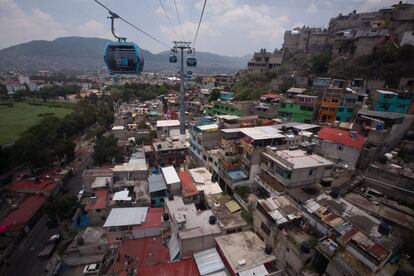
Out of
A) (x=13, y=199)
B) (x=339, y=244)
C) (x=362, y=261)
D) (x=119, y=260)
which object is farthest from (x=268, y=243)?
(x=13, y=199)

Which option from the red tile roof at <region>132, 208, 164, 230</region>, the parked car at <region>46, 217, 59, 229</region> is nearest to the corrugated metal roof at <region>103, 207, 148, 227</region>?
the red tile roof at <region>132, 208, 164, 230</region>

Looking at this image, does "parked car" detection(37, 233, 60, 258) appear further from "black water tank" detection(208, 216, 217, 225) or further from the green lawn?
the green lawn

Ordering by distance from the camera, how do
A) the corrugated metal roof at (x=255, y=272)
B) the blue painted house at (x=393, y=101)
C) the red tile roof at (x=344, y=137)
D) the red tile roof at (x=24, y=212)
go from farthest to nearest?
the blue painted house at (x=393, y=101) → the red tile roof at (x=24, y=212) → the red tile roof at (x=344, y=137) → the corrugated metal roof at (x=255, y=272)

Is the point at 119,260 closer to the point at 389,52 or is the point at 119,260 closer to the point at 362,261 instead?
the point at 362,261

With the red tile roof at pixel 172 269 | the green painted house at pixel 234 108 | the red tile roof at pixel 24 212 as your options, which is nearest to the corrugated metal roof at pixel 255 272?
the red tile roof at pixel 172 269

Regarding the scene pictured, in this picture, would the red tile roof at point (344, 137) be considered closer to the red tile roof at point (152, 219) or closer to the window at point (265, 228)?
the window at point (265, 228)

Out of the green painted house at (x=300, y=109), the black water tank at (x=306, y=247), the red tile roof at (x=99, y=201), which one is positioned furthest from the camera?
the green painted house at (x=300, y=109)
